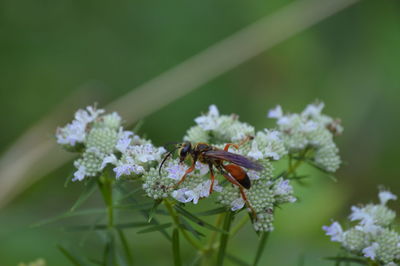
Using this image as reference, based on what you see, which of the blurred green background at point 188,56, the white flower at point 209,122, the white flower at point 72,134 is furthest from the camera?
the blurred green background at point 188,56

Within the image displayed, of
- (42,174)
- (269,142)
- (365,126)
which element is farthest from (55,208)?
(365,126)

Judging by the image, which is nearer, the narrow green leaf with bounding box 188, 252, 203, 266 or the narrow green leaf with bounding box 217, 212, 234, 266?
the narrow green leaf with bounding box 217, 212, 234, 266

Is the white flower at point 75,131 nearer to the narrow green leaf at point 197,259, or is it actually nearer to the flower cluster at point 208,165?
the flower cluster at point 208,165

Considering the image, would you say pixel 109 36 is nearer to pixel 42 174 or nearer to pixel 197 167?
pixel 42 174

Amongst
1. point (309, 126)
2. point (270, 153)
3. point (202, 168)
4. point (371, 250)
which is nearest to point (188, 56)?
point (309, 126)

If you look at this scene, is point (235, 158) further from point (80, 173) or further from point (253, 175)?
point (80, 173)

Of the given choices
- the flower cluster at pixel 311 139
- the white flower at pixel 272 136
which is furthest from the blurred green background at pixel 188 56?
the white flower at pixel 272 136

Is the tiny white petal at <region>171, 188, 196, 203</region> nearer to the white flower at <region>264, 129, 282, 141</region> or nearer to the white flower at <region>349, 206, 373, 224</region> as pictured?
the white flower at <region>264, 129, 282, 141</region>

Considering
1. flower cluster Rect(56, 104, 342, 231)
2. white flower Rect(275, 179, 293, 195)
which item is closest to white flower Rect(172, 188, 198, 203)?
flower cluster Rect(56, 104, 342, 231)
